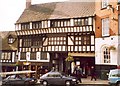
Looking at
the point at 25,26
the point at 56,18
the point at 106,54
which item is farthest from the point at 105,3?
the point at 25,26

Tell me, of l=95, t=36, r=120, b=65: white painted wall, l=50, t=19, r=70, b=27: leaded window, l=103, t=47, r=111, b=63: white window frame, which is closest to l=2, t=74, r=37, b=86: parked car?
l=95, t=36, r=120, b=65: white painted wall

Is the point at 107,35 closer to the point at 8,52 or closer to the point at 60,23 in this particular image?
the point at 60,23

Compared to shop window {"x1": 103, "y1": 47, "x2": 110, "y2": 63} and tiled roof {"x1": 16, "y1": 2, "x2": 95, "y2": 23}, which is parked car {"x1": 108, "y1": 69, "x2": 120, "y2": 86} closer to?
shop window {"x1": 103, "y1": 47, "x2": 110, "y2": 63}

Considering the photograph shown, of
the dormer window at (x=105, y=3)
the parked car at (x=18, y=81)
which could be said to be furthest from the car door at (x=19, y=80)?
the dormer window at (x=105, y=3)

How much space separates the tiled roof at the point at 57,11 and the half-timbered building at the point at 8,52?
3.98 meters

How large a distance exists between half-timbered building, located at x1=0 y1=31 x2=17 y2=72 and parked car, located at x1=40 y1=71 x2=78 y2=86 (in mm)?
13482

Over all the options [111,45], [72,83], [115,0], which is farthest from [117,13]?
[72,83]

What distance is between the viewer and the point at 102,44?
27203 mm

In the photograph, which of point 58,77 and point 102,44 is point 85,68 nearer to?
point 102,44

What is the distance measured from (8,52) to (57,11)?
34.1 ft

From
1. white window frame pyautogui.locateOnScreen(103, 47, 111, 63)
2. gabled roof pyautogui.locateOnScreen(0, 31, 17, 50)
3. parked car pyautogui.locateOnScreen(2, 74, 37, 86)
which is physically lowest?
parked car pyautogui.locateOnScreen(2, 74, 37, 86)

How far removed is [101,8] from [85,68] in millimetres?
7815

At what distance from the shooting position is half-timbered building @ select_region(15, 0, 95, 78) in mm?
29219

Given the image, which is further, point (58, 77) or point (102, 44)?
point (102, 44)
